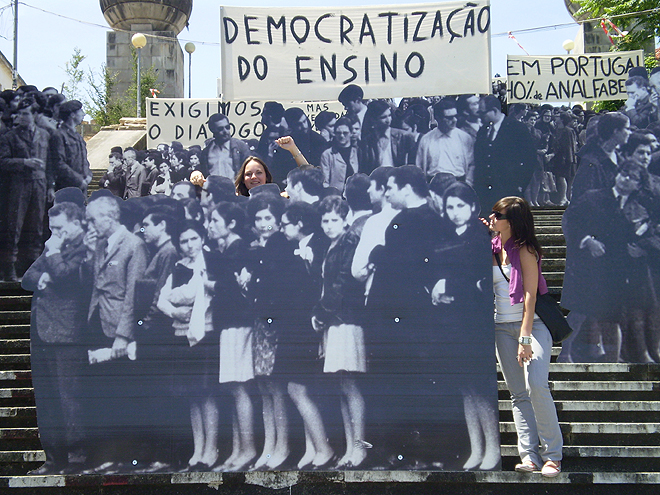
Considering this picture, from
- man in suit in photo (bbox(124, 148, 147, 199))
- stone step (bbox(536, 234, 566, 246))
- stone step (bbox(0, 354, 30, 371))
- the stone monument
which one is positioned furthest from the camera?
the stone monument

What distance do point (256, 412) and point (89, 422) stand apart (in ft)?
3.26

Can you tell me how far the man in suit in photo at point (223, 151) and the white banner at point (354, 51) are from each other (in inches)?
60.2

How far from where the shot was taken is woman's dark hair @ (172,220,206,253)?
13.4 ft

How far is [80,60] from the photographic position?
88.1ft

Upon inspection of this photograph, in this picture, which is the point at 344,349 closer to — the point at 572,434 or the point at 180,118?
the point at 572,434

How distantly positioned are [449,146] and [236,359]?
3412 millimetres

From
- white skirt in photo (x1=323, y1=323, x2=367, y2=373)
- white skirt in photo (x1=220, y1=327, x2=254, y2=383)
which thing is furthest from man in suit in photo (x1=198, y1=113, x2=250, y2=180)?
white skirt in photo (x1=323, y1=323, x2=367, y2=373)

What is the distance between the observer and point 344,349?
13.1ft

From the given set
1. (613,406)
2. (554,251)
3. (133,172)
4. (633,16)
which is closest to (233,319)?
(613,406)

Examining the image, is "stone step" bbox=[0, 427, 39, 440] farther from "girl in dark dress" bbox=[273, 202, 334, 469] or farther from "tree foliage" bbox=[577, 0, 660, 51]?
"tree foliage" bbox=[577, 0, 660, 51]

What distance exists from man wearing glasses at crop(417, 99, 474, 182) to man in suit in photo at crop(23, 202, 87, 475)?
358 centimetres

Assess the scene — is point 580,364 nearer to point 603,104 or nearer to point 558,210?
point 558,210

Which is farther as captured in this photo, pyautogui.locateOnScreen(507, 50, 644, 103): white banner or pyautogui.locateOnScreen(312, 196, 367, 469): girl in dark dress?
pyautogui.locateOnScreen(507, 50, 644, 103): white banner

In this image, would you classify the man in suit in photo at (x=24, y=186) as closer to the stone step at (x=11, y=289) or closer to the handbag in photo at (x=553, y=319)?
the stone step at (x=11, y=289)
